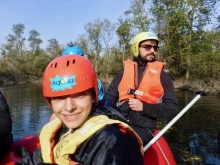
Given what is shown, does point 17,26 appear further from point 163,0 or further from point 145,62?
point 145,62

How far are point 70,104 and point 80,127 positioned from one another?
165mm

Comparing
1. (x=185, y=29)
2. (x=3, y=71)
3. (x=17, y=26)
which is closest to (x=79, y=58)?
(x=185, y=29)

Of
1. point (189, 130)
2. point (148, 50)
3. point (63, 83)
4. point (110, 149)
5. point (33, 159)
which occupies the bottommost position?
point (189, 130)

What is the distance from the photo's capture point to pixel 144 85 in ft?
10.3

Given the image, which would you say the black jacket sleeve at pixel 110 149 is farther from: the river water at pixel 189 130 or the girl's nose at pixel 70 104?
the river water at pixel 189 130

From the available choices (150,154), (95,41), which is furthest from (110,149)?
(95,41)

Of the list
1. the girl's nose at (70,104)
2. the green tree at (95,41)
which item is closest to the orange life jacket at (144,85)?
the girl's nose at (70,104)

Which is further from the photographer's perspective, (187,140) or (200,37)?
(200,37)

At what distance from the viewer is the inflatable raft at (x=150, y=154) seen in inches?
104

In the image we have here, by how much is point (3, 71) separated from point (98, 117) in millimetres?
33231

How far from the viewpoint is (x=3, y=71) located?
32312 mm

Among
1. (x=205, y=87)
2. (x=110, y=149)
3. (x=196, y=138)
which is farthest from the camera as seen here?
(x=205, y=87)

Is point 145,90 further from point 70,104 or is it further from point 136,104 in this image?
point 70,104

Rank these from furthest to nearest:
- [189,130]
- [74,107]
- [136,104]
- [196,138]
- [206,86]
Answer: [206,86], [189,130], [196,138], [136,104], [74,107]
